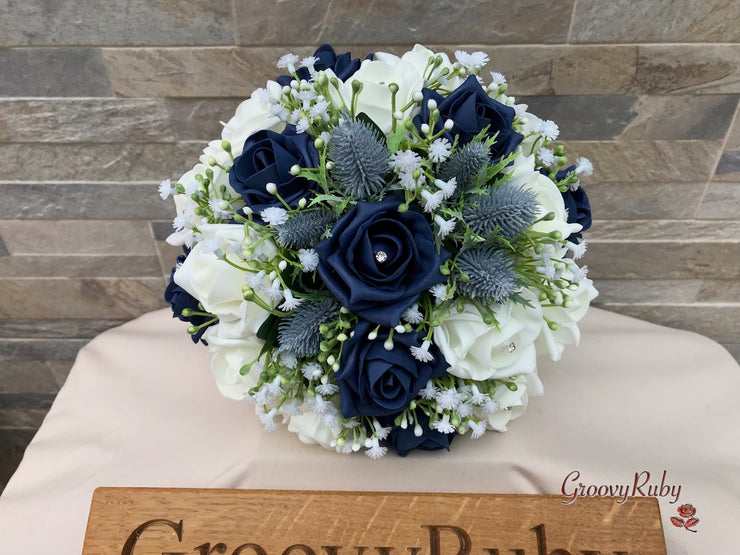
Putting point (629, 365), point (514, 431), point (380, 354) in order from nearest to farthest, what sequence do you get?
point (380, 354)
point (514, 431)
point (629, 365)

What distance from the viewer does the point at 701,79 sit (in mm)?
836

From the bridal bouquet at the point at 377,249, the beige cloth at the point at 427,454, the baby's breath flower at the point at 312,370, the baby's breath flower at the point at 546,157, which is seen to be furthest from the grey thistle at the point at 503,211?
the beige cloth at the point at 427,454

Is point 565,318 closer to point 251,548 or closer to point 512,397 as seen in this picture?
point 512,397

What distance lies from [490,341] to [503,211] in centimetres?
13

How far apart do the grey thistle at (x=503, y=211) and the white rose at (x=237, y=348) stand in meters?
0.23

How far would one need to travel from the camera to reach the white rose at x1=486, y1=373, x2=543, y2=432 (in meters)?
0.65

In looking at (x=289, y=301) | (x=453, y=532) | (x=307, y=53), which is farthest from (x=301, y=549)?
(x=307, y=53)

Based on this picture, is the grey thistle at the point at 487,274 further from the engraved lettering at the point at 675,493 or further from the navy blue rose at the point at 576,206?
the engraved lettering at the point at 675,493

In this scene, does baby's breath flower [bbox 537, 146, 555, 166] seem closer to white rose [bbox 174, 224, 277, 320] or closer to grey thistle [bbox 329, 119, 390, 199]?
grey thistle [bbox 329, 119, 390, 199]

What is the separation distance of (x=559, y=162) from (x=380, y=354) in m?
0.32

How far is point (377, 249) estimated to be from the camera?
521 mm

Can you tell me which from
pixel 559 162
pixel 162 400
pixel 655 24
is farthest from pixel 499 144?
pixel 162 400

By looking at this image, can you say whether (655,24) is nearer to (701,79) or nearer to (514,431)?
(701,79)

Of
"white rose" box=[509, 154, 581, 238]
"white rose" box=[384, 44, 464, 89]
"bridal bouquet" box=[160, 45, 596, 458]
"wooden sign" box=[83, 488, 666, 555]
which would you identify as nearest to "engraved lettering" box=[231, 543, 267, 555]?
"wooden sign" box=[83, 488, 666, 555]
